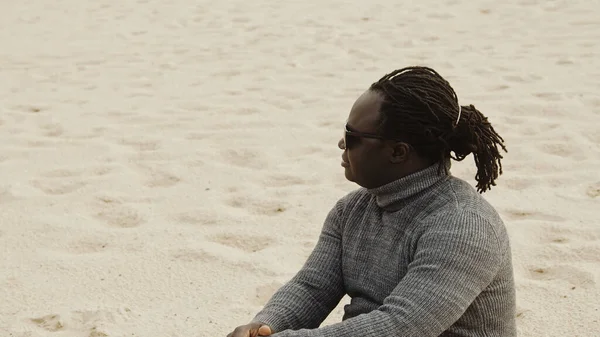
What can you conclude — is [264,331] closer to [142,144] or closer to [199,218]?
[199,218]

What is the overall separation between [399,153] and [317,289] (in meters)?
0.41

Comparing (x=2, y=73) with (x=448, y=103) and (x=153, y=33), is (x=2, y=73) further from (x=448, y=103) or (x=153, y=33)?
(x=448, y=103)

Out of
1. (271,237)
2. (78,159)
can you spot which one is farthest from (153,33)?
(271,237)

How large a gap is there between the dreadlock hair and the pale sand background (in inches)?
38.4

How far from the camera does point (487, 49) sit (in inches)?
253

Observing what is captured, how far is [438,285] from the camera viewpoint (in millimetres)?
1813

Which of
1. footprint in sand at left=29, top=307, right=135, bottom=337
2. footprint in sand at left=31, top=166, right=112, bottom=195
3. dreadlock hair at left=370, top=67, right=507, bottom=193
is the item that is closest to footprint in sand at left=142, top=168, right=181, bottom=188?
footprint in sand at left=31, top=166, right=112, bottom=195

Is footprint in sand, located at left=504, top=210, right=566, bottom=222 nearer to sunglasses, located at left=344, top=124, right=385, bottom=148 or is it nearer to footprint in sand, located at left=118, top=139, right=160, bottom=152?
sunglasses, located at left=344, top=124, right=385, bottom=148

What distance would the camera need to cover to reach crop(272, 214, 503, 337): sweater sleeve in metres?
1.81

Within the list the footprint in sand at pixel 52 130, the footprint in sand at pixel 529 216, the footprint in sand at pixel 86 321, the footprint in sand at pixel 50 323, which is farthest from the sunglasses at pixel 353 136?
the footprint in sand at pixel 52 130

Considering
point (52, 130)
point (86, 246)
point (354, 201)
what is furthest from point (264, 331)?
point (52, 130)

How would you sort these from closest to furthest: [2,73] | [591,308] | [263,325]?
[263,325] < [591,308] < [2,73]

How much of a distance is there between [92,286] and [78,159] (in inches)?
55.5

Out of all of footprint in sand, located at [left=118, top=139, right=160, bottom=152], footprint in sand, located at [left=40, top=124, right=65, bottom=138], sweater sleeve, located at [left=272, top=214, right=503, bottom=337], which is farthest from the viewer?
footprint in sand, located at [left=40, top=124, right=65, bottom=138]
